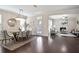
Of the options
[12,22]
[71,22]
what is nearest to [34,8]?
[12,22]

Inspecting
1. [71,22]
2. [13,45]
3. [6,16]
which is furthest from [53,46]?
[6,16]

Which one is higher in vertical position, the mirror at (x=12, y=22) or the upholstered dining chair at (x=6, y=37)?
the mirror at (x=12, y=22)

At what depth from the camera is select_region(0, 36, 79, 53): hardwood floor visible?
2.15 metres

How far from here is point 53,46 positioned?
2.20 metres

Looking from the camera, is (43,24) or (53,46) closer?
(53,46)

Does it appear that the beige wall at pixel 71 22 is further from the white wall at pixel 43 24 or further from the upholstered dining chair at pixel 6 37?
the upholstered dining chair at pixel 6 37

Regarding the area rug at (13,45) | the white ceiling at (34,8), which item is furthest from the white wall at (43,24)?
the area rug at (13,45)

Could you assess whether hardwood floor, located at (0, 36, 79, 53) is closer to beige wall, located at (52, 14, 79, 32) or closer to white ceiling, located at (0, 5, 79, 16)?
beige wall, located at (52, 14, 79, 32)

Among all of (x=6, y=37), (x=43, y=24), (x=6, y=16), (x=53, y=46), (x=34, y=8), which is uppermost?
(x=34, y=8)

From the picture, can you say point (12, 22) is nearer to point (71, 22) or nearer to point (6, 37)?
point (6, 37)

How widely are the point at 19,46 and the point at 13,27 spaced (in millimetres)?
512

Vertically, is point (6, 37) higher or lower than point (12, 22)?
lower

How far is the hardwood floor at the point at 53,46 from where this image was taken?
84.6 inches
